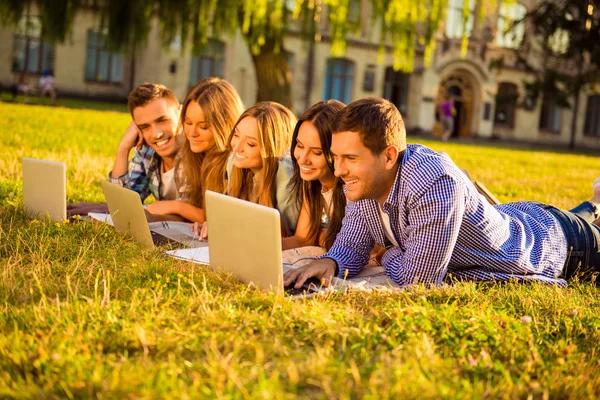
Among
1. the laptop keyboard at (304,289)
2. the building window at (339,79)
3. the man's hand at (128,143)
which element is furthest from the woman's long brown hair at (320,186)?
the building window at (339,79)

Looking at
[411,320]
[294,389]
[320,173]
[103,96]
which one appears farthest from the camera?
[103,96]

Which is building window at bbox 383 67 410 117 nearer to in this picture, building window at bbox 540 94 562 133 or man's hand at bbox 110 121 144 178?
building window at bbox 540 94 562 133

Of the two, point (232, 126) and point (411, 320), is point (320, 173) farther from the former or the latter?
point (411, 320)

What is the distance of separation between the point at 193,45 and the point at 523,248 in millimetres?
12207

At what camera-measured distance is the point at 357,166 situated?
149 inches

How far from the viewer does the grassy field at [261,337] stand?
2408 mm

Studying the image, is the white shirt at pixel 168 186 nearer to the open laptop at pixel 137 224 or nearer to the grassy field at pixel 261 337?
the open laptop at pixel 137 224

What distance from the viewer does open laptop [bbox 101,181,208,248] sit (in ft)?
14.9

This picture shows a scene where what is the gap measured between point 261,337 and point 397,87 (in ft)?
103

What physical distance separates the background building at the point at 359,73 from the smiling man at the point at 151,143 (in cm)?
2017

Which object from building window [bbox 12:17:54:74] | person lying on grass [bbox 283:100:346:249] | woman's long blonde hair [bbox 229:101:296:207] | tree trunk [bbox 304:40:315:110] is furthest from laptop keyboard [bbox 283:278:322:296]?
tree trunk [bbox 304:40:315:110]

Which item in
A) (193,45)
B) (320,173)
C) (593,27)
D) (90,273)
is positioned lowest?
(90,273)

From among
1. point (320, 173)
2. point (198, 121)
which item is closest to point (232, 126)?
point (198, 121)

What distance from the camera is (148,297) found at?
126 inches
